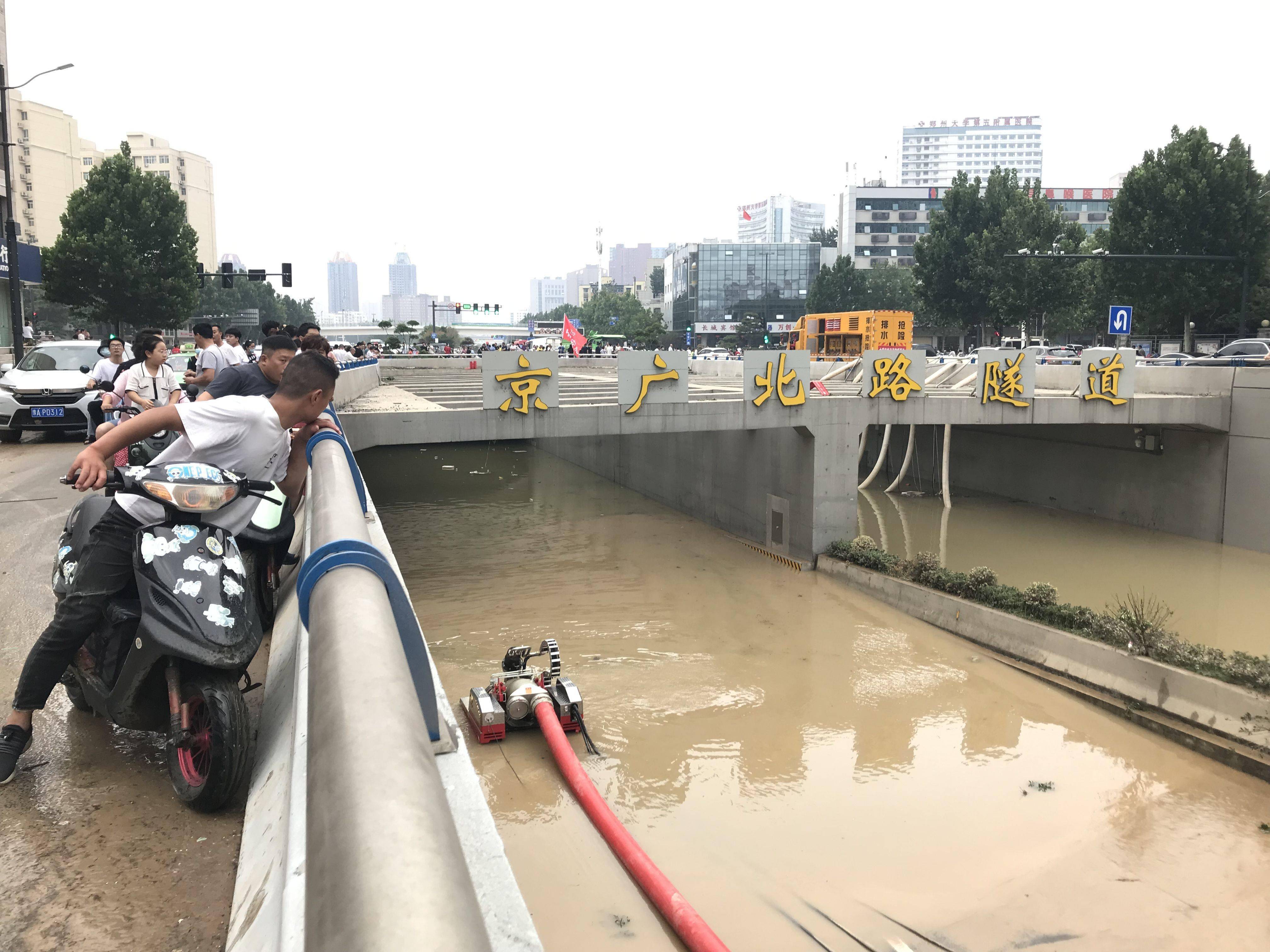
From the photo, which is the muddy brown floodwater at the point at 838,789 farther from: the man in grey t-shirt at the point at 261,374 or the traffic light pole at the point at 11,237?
the traffic light pole at the point at 11,237

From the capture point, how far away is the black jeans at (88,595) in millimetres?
3166

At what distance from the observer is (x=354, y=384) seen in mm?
18562

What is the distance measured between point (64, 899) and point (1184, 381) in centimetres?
2383

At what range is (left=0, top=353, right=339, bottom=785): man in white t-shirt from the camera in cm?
316

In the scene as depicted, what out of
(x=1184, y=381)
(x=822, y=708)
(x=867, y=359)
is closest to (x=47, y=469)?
(x=822, y=708)

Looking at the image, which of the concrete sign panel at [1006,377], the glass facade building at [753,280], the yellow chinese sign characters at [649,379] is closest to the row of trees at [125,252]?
the yellow chinese sign characters at [649,379]

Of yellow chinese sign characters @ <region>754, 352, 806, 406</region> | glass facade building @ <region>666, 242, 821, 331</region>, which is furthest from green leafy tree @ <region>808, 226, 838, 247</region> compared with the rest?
yellow chinese sign characters @ <region>754, 352, 806, 406</region>

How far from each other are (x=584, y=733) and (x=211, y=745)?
303 inches

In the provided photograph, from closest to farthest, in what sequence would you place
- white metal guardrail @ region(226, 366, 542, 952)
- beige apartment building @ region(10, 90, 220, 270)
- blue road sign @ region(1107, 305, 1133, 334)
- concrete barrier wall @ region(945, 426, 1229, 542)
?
white metal guardrail @ region(226, 366, 542, 952) < concrete barrier wall @ region(945, 426, 1229, 542) < blue road sign @ region(1107, 305, 1133, 334) < beige apartment building @ region(10, 90, 220, 270)

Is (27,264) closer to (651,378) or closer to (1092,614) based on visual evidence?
(651,378)

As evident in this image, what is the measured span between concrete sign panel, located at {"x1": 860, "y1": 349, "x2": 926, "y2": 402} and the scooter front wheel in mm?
16897

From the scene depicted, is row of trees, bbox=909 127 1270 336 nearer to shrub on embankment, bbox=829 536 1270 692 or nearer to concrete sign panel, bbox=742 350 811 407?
shrub on embankment, bbox=829 536 1270 692

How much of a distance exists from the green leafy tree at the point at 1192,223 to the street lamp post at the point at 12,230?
36.9 meters

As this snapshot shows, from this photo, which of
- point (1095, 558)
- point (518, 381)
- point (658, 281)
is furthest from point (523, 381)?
point (658, 281)
